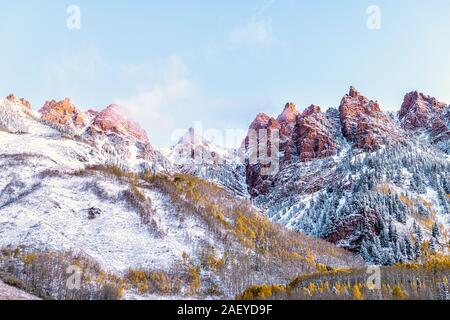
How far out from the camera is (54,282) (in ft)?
326

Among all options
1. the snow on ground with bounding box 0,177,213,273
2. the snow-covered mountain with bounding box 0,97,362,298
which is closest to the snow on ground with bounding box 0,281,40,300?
the snow-covered mountain with bounding box 0,97,362,298

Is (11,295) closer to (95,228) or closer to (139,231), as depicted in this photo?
(95,228)

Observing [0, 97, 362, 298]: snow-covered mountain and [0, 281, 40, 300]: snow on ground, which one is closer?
[0, 281, 40, 300]: snow on ground

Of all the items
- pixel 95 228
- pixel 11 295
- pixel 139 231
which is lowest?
pixel 11 295

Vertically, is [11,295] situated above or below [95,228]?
below

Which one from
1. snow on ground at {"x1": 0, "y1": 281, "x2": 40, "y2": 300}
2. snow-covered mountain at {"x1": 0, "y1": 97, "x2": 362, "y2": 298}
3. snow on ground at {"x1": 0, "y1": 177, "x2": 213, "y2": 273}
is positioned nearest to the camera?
snow on ground at {"x1": 0, "y1": 281, "x2": 40, "y2": 300}

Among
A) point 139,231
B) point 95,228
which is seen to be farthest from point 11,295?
point 139,231

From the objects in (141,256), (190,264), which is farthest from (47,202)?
(190,264)

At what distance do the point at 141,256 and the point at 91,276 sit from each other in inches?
1022

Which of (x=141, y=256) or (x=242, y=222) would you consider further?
(x=242, y=222)

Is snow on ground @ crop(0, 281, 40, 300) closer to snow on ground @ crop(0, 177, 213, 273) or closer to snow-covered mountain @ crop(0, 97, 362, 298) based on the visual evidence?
snow-covered mountain @ crop(0, 97, 362, 298)

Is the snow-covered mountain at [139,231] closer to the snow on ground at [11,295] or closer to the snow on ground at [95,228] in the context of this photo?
the snow on ground at [95,228]

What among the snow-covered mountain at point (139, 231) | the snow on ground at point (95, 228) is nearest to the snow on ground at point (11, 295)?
the snow-covered mountain at point (139, 231)
